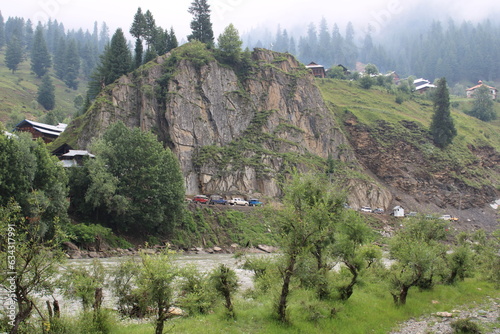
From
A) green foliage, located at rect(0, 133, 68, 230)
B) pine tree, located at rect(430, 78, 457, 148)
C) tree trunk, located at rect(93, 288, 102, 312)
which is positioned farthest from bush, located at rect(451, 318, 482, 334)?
pine tree, located at rect(430, 78, 457, 148)

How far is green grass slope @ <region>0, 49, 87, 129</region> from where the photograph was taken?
376ft

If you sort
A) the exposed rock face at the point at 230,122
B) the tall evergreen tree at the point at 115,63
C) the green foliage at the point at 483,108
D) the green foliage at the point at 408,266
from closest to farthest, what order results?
1. the green foliage at the point at 408,266
2. the exposed rock face at the point at 230,122
3. the tall evergreen tree at the point at 115,63
4. the green foliage at the point at 483,108

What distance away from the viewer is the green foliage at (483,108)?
147375mm

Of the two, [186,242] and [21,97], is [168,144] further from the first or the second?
[21,97]

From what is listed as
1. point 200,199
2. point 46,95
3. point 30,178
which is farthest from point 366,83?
point 30,178

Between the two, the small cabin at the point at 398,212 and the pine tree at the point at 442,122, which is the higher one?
the pine tree at the point at 442,122

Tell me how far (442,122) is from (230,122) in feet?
216

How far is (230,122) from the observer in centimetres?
8988

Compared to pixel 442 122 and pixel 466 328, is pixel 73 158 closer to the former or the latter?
pixel 466 328

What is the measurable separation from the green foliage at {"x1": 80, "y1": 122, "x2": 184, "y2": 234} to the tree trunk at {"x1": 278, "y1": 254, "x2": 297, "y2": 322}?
32.9 metres

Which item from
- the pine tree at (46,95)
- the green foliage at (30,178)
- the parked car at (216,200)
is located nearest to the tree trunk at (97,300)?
the green foliage at (30,178)

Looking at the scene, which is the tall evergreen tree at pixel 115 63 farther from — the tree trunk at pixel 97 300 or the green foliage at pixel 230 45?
the tree trunk at pixel 97 300

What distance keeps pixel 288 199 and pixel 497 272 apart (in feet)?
70.9

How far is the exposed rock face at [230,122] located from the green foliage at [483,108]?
254 ft
